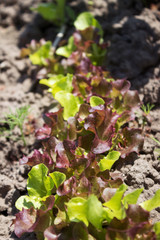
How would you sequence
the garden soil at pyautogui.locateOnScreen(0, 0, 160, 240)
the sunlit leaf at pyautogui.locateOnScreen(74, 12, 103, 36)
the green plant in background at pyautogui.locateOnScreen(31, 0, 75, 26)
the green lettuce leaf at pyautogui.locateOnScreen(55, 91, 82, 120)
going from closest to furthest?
the garden soil at pyautogui.locateOnScreen(0, 0, 160, 240) < the green lettuce leaf at pyautogui.locateOnScreen(55, 91, 82, 120) < the sunlit leaf at pyautogui.locateOnScreen(74, 12, 103, 36) < the green plant in background at pyautogui.locateOnScreen(31, 0, 75, 26)

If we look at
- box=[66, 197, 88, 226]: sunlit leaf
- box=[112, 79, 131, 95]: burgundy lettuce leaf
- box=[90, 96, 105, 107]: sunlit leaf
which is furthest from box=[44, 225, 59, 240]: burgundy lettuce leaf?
box=[112, 79, 131, 95]: burgundy lettuce leaf

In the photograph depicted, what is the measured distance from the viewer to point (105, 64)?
2979mm

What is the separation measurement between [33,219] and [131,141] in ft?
2.91

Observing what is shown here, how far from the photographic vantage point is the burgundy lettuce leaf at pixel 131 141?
206 cm

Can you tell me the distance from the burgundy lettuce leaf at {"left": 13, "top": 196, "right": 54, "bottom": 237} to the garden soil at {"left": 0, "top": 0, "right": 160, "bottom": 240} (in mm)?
205

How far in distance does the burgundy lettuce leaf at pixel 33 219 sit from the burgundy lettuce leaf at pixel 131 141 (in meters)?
0.65

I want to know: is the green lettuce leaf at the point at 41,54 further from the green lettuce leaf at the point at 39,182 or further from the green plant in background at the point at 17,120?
the green lettuce leaf at the point at 39,182

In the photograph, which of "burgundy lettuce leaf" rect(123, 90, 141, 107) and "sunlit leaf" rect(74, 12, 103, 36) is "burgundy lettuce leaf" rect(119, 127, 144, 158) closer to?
"burgundy lettuce leaf" rect(123, 90, 141, 107)

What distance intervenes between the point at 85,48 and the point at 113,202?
5.90ft

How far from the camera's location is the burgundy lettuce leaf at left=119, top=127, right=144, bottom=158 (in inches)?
81.1

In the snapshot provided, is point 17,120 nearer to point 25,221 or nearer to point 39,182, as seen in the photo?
point 39,182

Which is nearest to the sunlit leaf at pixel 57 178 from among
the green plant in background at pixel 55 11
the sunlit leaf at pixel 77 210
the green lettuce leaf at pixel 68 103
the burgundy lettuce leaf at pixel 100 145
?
the sunlit leaf at pixel 77 210

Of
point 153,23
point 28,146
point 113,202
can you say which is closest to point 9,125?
point 28,146

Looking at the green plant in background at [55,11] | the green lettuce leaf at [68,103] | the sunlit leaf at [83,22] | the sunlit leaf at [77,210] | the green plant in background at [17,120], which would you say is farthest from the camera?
the green plant in background at [55,11]
